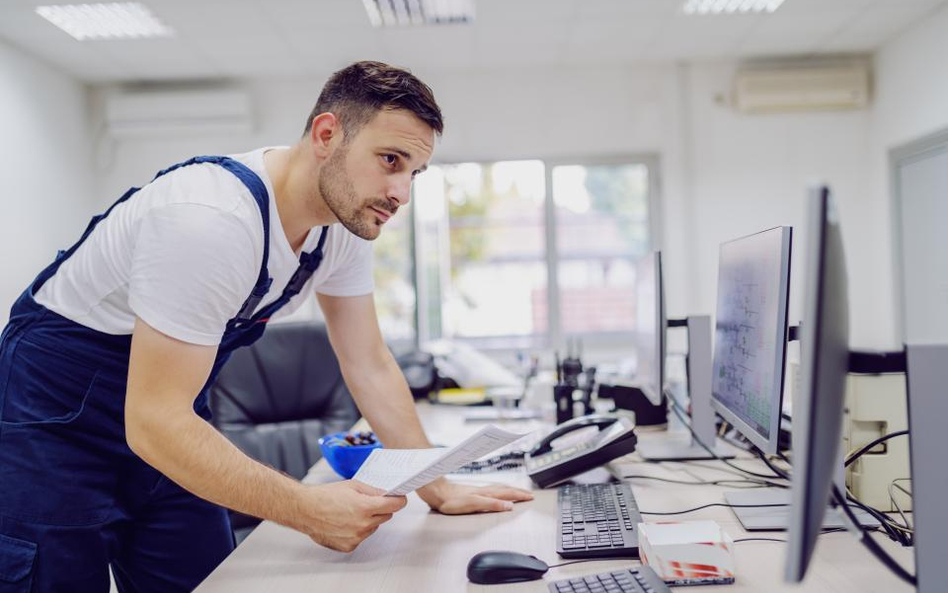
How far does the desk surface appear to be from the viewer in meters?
0.90

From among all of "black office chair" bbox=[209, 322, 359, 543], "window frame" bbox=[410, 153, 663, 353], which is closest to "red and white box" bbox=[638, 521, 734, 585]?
"black office chair" bbox=[209, 322, 359, 543]

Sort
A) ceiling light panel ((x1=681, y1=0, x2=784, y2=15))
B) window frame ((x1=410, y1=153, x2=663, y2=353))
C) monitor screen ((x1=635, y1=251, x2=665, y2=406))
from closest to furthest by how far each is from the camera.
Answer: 1. monitor screen ((x1=635, y1=251, x2=665, y2=406))
2. ceiling light panel ((x1=681, y1=0, x2=784, y2=15))
3. window frame ((x1=410, y1=153, x2=663, y2=353))

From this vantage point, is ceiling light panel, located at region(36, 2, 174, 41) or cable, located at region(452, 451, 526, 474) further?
ceiling light panel, located at region(36, 2, 174, 41)

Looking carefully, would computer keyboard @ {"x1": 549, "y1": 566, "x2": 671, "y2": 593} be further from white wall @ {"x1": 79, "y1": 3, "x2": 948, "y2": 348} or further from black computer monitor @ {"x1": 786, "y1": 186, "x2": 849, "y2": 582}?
white wall @ {"x1": 79, "y1": 3, "x2": 948, "y2": 348}

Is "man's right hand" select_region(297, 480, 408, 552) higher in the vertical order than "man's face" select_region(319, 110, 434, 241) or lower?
lower

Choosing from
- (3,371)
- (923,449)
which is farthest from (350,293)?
(923,449)

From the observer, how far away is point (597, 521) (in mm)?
1110

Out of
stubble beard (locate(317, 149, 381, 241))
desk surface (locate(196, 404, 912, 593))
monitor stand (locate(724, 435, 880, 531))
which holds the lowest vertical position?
desk surface (locate(196, 404, 912, 593))

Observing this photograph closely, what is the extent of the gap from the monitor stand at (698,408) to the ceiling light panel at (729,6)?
275 cm

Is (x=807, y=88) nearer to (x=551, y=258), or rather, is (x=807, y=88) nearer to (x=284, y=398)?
(x=551, y=258)

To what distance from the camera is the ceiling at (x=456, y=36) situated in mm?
3697

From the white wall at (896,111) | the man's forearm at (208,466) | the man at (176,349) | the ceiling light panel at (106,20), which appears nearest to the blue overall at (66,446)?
the man at (176,349)

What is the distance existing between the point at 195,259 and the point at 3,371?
517 millimetres

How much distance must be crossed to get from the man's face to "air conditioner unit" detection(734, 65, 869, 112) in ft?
13.0
